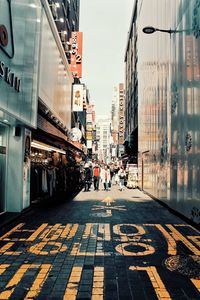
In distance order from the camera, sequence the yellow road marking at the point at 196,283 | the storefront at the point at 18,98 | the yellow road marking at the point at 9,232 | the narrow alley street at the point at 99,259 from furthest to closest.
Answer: the storefront at the point at 18,98 → the yellow road marking at the point at 9,232 → the yellow road marking at the point at 196,283 → the narrow alley street at the point at 99,259

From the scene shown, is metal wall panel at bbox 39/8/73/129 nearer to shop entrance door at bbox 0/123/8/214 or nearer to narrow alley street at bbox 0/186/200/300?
shop entrance door at bbox 0/123/8/214

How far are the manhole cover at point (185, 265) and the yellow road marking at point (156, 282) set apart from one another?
391 mm

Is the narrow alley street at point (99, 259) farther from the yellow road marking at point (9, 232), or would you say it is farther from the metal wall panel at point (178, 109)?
the metal wall panel at point (178, 109)

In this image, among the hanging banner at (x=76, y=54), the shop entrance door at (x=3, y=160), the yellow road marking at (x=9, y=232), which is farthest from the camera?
the hanging banner at (x=76, y=54)

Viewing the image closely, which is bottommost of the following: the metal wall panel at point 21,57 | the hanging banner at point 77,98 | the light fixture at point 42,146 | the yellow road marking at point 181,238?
the yellow road marking at point 181,238

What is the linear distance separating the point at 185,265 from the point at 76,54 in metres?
27.6

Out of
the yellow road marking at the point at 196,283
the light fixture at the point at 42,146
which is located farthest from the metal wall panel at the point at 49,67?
the yellow road marking at the point at 196,283

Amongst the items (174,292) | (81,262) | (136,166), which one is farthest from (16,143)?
(136,166)

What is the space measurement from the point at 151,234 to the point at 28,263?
3854 millimetres

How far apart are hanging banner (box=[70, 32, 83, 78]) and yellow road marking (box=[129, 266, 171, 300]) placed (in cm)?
2749

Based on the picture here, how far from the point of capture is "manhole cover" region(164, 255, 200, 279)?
17.9 ft

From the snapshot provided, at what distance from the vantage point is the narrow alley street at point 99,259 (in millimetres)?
4652

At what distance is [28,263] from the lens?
595 centimetres

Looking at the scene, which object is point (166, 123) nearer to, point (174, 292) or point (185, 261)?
point (185, 261)
